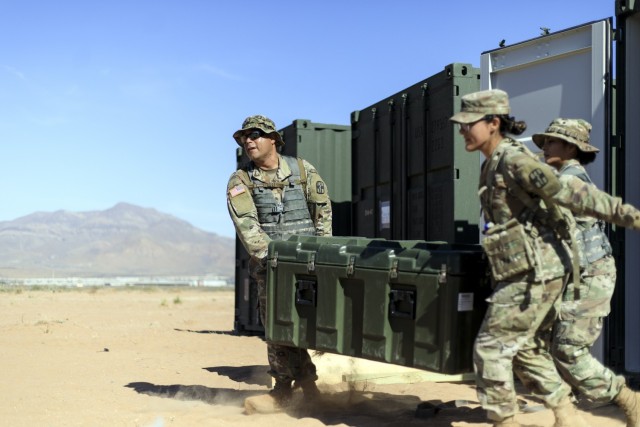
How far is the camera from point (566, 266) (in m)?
4.36

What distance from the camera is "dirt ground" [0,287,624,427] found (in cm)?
550

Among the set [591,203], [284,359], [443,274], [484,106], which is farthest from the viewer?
[284,359]

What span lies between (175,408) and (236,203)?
150 cm

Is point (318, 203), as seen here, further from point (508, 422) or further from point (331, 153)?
point (331, 153)

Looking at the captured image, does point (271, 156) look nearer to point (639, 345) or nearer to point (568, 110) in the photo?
point (568, 110)

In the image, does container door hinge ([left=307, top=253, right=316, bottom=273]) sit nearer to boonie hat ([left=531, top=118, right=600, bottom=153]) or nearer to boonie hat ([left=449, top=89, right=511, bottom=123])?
boonie hat ([left=449, top=89, right=511, bottom=123])

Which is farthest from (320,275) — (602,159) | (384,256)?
(602,159)

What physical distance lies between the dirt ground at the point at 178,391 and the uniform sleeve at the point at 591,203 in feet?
5.13

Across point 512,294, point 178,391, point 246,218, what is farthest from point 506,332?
point 178,391

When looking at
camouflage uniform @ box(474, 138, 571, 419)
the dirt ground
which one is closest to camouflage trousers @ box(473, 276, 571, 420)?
camouflage uniform @ box(474, 138, 571, 419)

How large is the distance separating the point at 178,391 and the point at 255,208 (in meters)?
1.75

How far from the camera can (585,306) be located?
4875 millimetres

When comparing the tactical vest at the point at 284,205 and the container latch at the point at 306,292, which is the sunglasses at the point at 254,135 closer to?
the tactical vest at the point at 284,205

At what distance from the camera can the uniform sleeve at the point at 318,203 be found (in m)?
6.43
